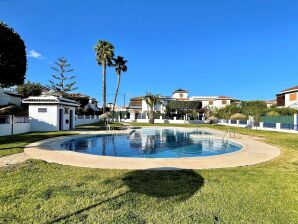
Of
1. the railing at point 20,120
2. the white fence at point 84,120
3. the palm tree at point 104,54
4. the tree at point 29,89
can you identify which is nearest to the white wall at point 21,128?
the railing at point 20,120

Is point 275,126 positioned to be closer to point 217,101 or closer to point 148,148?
point 148,148

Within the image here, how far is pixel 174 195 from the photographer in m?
5.20

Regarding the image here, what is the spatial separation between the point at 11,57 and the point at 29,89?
37699 millimetres

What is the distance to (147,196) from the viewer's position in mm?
5109

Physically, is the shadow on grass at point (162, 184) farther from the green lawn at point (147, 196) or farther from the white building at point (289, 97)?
the white building at point (289, 97)

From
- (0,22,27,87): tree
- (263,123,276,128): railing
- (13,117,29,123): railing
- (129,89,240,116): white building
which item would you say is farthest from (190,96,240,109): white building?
(0,22,27,87): tree

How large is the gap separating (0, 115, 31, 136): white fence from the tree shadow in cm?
1668

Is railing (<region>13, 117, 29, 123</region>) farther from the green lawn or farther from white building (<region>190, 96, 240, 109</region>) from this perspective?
white building (<region>190, 96, 240, 109</region>)

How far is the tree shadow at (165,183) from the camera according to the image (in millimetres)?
5316

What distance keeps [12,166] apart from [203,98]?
7058 cm

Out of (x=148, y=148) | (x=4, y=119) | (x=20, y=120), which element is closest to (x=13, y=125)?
(x=4, y=119)

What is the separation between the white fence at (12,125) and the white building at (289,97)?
42748mm

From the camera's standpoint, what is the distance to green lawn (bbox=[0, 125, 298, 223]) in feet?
13.6

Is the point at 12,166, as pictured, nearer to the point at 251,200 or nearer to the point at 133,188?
the point at 133,188
